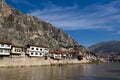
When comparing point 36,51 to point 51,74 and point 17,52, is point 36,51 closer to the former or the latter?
point 17,52

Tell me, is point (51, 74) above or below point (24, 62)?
below

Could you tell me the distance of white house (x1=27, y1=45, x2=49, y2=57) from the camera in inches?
3785

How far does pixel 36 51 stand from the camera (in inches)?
3917

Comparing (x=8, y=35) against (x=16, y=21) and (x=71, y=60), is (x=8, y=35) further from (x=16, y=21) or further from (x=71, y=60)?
(x=71, y=60)

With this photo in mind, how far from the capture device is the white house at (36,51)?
96150mm

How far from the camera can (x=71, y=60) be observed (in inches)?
5463

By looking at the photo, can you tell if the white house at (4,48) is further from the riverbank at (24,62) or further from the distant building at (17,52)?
the riverbank at (24,62)

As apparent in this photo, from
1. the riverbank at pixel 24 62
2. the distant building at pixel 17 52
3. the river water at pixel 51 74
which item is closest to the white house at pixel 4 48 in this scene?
the distant building at pixel 17 52

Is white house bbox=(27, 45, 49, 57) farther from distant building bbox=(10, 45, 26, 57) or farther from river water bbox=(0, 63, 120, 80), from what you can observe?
river water bbox=(0, 63, 120, 80)

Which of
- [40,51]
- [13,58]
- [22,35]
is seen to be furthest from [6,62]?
[22,35]

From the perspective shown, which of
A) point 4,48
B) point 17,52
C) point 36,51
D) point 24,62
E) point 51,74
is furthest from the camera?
point 36,51

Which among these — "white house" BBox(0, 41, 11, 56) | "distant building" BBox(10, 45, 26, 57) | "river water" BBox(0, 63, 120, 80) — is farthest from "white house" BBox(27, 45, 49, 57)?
"river water" BBox(0, 63, 120, 80)

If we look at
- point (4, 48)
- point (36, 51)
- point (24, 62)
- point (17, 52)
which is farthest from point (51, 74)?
point (36, 51)

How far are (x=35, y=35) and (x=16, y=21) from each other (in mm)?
19341
